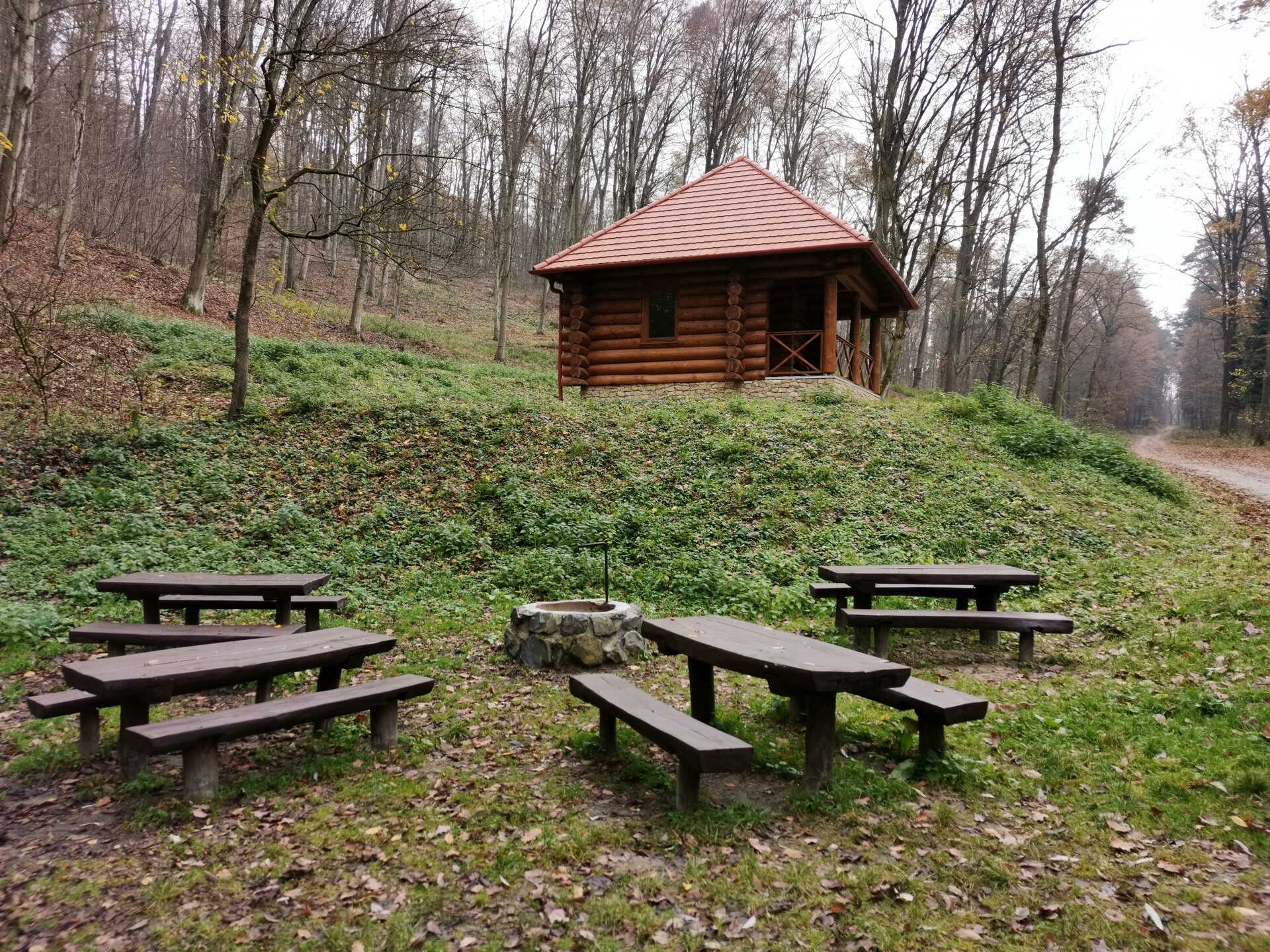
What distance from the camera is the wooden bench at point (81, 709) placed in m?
3.81

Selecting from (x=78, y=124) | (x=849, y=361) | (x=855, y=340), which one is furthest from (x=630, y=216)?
(x=78, y=124)

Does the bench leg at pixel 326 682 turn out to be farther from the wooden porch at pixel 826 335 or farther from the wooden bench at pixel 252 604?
the wooden porch at pixel 826 335

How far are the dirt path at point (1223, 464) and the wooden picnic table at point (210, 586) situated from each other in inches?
646

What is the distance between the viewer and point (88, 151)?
21031mm

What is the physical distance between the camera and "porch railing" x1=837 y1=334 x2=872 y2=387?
19.4m

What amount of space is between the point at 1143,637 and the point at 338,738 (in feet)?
21.8

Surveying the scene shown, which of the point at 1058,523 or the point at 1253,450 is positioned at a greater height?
the point at 1253,450

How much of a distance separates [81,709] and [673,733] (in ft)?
10.8

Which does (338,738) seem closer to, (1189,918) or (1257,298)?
(1189,918)

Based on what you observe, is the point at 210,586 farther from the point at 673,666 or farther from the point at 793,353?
the point at 793,353

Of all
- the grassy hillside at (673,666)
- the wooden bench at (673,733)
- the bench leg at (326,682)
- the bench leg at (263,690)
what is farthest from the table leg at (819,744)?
the bench leg at (263,690)

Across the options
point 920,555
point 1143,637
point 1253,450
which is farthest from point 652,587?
point 1253,450

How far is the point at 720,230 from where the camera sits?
16562 millimetres

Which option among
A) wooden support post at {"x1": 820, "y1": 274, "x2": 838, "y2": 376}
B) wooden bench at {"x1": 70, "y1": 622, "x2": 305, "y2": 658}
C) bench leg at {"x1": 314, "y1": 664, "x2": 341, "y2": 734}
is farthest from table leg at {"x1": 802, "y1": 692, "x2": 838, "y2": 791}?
wooden support post at {"x1": 820, "y1": 274, "x2": 838, "y2": 376}
